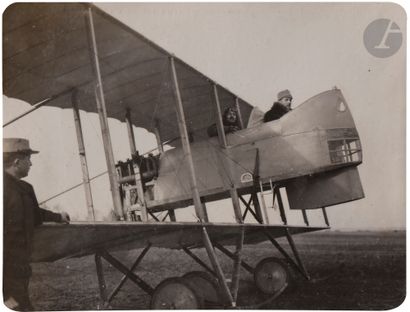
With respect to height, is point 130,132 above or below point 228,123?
above

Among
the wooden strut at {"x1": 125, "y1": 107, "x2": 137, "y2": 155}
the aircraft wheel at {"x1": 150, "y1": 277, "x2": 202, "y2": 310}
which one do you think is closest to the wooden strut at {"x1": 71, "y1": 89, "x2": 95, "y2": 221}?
the wooden strut at {"x1": 125, "y1": 107, "x2": 137, "y2": 155}

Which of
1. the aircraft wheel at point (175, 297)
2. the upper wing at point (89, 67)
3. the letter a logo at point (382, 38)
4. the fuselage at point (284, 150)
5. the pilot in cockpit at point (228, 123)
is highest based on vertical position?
the upper wing at point (89, 67)

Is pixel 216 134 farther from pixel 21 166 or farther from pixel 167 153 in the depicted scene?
pixel 21 166

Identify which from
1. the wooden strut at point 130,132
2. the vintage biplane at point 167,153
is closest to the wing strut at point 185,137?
the vintage biplane at point 167,153

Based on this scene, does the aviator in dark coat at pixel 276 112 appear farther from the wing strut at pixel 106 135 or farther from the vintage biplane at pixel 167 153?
the wing strut at pixel 106 135

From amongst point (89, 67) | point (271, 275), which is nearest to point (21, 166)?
point (89, 67)
